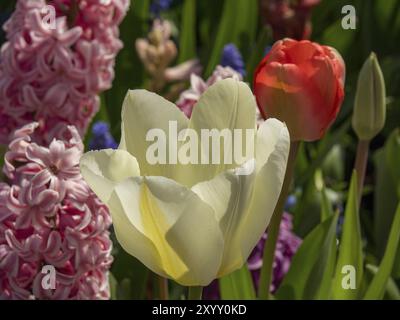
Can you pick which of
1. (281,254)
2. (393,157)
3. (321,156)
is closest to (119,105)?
(321,156)

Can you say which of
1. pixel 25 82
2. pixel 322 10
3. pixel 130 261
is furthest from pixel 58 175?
pixel 322 10

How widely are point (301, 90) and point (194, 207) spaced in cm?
26

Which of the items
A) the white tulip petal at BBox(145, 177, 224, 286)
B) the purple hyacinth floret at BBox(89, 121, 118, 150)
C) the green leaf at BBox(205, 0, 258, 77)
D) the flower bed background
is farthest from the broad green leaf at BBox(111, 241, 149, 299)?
the green leaf at BBox(205, 0, 258, 77)

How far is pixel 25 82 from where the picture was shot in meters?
1.30

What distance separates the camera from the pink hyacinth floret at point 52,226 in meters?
1.10

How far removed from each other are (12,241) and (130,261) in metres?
0.38

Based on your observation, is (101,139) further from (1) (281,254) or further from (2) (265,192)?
(2) (265,192)

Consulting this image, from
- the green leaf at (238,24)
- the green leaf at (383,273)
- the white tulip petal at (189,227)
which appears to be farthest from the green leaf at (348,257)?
the green leaf at (238,24)

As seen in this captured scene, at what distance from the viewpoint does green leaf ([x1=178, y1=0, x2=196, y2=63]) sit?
6.88 feet

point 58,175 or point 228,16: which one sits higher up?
point 228,16

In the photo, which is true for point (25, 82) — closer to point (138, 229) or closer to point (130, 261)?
point (130, 261)

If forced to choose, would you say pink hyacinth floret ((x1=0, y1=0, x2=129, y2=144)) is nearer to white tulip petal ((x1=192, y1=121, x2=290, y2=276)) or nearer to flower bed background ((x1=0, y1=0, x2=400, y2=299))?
flower bed background ((x1=0, y1=0, x2=400, y2=299))

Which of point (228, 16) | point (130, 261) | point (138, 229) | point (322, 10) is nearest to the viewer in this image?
point (138, 229)
